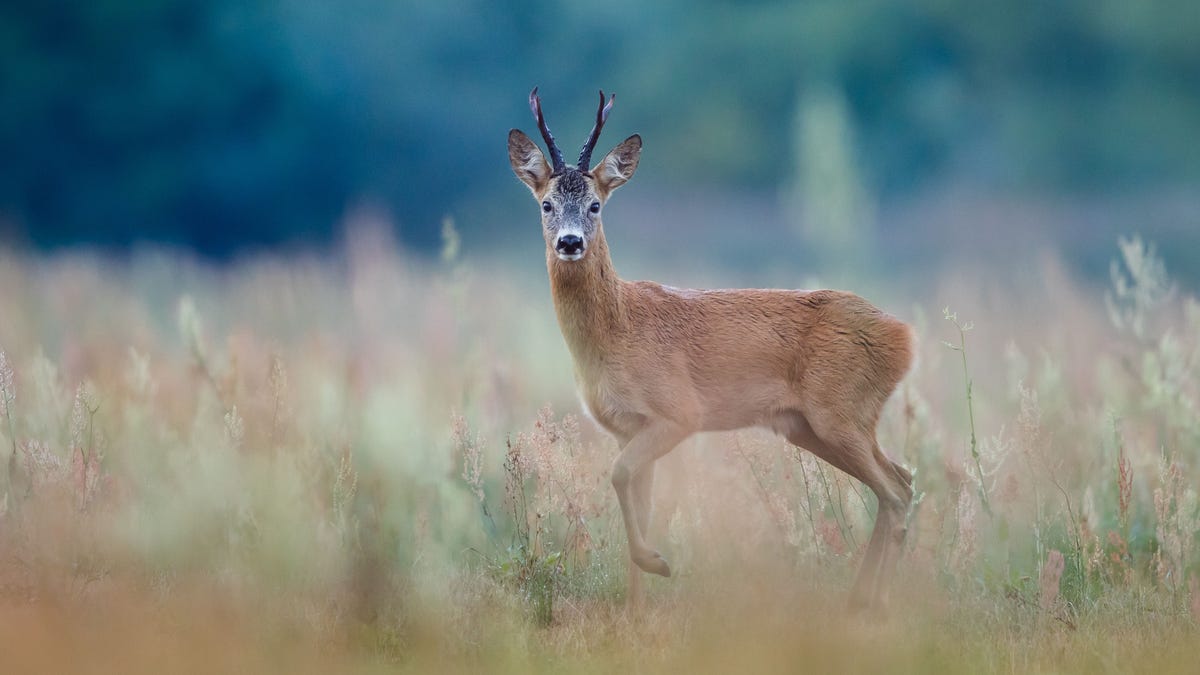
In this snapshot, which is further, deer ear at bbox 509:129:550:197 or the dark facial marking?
deer ear at bbox 509:129:550:197

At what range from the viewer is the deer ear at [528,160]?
7.18 meters

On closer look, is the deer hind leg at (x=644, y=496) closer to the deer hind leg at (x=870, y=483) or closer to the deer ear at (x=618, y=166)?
the deer hind leg at (x=870, y=483)

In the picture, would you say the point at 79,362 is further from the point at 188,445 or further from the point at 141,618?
the point at 141,618

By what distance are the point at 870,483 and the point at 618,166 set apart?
2.25 meters

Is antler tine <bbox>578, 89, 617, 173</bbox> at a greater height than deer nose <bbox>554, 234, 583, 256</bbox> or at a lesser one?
greater

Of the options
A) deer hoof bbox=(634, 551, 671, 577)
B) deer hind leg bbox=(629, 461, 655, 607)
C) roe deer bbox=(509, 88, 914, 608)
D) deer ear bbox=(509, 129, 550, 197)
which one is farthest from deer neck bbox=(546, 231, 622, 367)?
deer hoof bbox=(634, 551, 671, 577)

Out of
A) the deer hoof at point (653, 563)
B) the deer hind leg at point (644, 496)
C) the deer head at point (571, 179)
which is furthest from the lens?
the deer hind leg at point (644, 496)

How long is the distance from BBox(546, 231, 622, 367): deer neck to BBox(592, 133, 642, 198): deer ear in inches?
11.8

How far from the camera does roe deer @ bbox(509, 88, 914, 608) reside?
6.95m

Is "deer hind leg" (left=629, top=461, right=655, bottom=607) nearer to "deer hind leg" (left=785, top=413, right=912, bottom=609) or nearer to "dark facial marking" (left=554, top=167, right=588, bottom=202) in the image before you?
"deer hind leg" (left=785, top=413, right=912, bottom=609)

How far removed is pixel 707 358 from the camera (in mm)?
7188

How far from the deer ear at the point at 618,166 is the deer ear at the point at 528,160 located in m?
0.29

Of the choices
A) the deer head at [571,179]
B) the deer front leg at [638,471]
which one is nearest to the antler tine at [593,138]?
the deer head at [571,179]

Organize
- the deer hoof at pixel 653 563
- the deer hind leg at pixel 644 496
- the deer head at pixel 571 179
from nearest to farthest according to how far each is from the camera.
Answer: the deer hoof at pixel 653 563 < the deer head at pixel 571 179 < the deer hind leg at pixel 644 496
